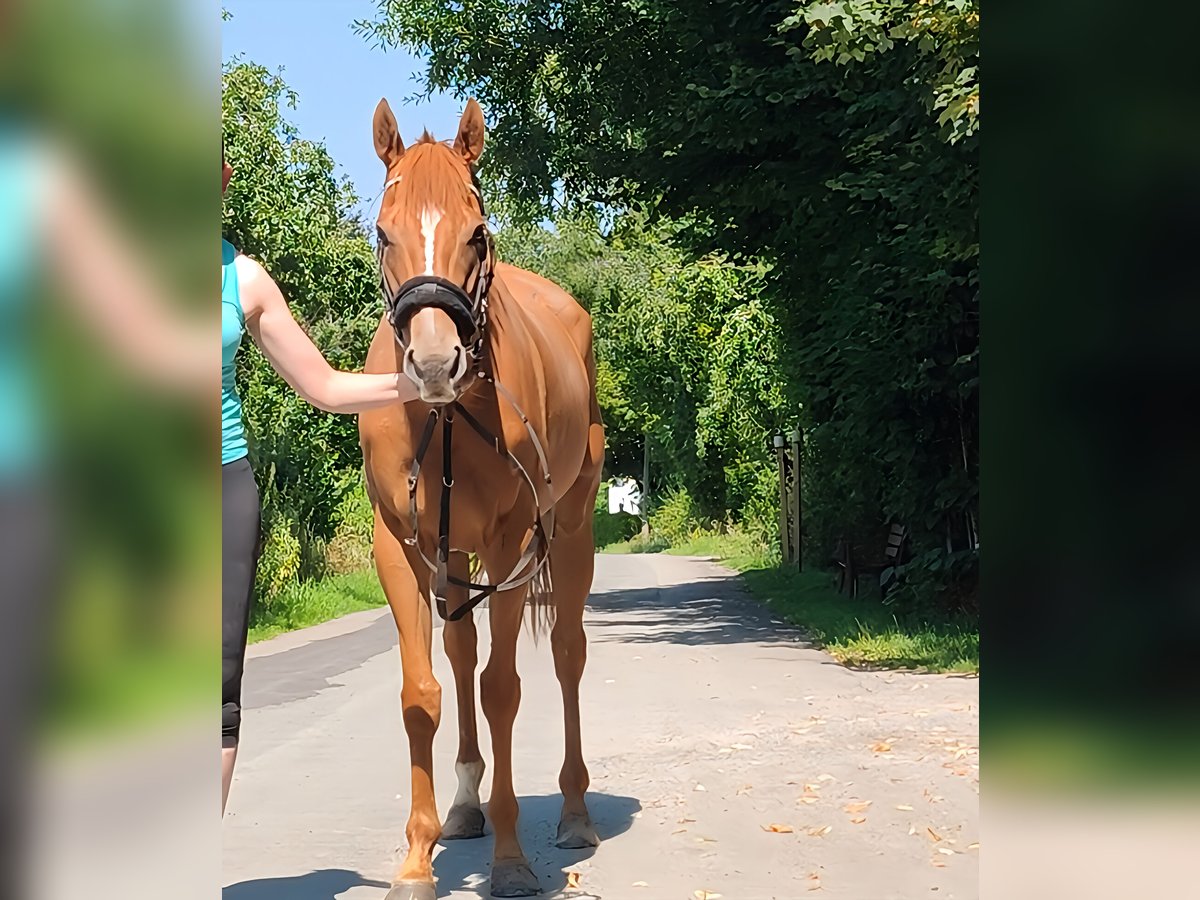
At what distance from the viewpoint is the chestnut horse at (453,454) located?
13.5ft

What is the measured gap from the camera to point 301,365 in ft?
11.4

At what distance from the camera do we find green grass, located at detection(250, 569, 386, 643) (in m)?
15.5

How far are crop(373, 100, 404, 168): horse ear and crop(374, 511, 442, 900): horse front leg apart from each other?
134 centimetres

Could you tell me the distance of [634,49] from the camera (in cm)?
1734
